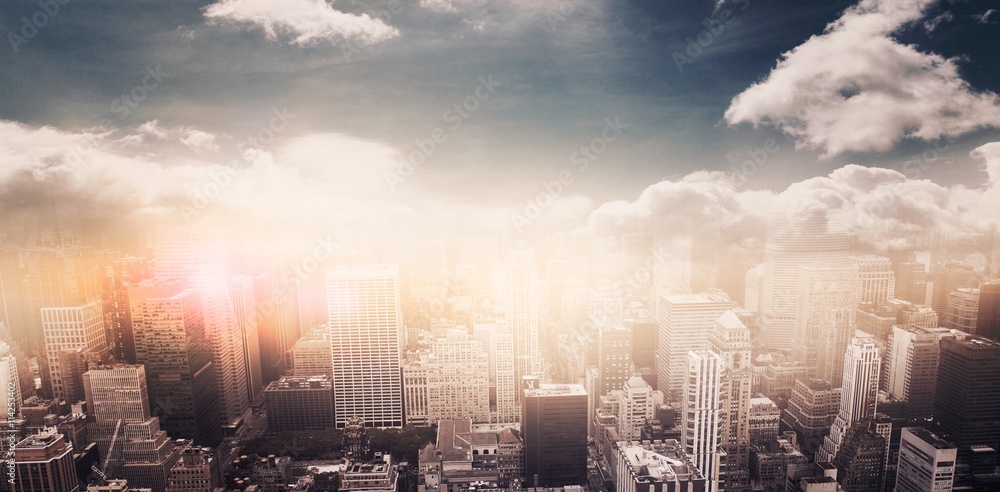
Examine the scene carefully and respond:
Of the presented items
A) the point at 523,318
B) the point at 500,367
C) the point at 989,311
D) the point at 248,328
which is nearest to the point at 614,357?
the point at 523,318

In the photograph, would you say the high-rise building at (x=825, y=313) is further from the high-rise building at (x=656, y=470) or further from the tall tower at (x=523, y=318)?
the tall tower at (x=523, y=318)

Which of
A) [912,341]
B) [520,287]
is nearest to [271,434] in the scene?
[520,287]

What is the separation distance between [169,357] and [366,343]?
2641 millimetres

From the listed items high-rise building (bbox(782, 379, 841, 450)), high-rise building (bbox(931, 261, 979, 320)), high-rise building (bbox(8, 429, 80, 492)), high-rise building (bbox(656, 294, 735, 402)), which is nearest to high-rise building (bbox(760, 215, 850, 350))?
high-rise building (bbox(656, 294, 735, 402))

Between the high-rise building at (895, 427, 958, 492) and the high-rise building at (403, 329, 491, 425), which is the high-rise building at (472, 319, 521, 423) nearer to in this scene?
the high-rise building at (403, 329, 491, 425)

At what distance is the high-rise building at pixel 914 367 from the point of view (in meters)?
5.76

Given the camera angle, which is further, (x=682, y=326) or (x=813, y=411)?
(x=682, y=326)

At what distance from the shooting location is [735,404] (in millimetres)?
5523

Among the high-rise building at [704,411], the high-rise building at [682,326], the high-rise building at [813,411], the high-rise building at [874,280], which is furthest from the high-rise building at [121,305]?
the high-rise building at [874,280]

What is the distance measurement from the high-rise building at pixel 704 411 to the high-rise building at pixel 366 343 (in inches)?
179

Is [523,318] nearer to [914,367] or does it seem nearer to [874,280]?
→ [874,280]

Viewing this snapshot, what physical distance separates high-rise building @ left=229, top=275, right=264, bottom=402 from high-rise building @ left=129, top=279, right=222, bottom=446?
0.95 metres

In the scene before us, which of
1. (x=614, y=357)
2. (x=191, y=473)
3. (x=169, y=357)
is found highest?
(x=169, y=357)

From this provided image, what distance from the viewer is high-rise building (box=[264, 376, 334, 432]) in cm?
709
